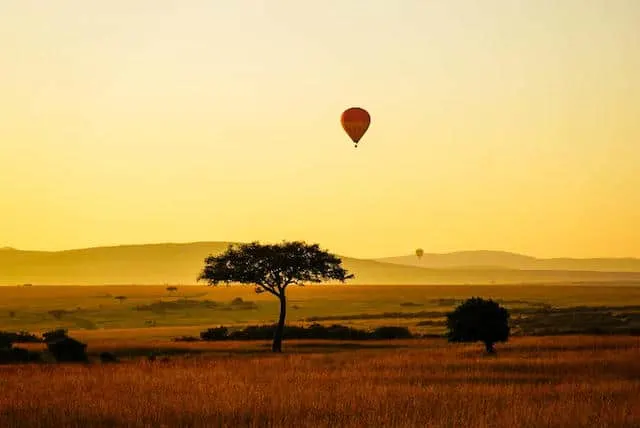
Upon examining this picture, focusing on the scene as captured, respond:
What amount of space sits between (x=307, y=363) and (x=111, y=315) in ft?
289

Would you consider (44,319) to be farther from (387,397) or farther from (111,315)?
(387,397)

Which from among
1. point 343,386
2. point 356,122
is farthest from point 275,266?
point 343,386

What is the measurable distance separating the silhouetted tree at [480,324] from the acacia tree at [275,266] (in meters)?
10.2

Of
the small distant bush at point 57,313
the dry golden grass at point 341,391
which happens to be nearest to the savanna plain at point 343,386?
the dry golden grass at point 341,391

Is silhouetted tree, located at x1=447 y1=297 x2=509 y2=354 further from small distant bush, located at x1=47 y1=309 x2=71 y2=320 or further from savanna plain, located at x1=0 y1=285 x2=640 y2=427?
small distant bush, located at x1=47 y1=309 x2=71 y2=320

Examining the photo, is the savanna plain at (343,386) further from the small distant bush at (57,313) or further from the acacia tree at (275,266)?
the small distant bush at (57,313)

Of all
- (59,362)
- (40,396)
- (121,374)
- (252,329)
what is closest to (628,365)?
(121,374)

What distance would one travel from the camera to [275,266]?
217ft

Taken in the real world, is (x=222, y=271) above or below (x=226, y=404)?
above

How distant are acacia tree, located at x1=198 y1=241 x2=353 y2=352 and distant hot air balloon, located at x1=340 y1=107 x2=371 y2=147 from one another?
1541cm

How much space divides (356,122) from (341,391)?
51.1 meters

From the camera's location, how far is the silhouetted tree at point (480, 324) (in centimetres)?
5591

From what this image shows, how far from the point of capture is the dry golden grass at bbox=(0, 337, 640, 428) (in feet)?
82.2

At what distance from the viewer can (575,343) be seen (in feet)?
195
